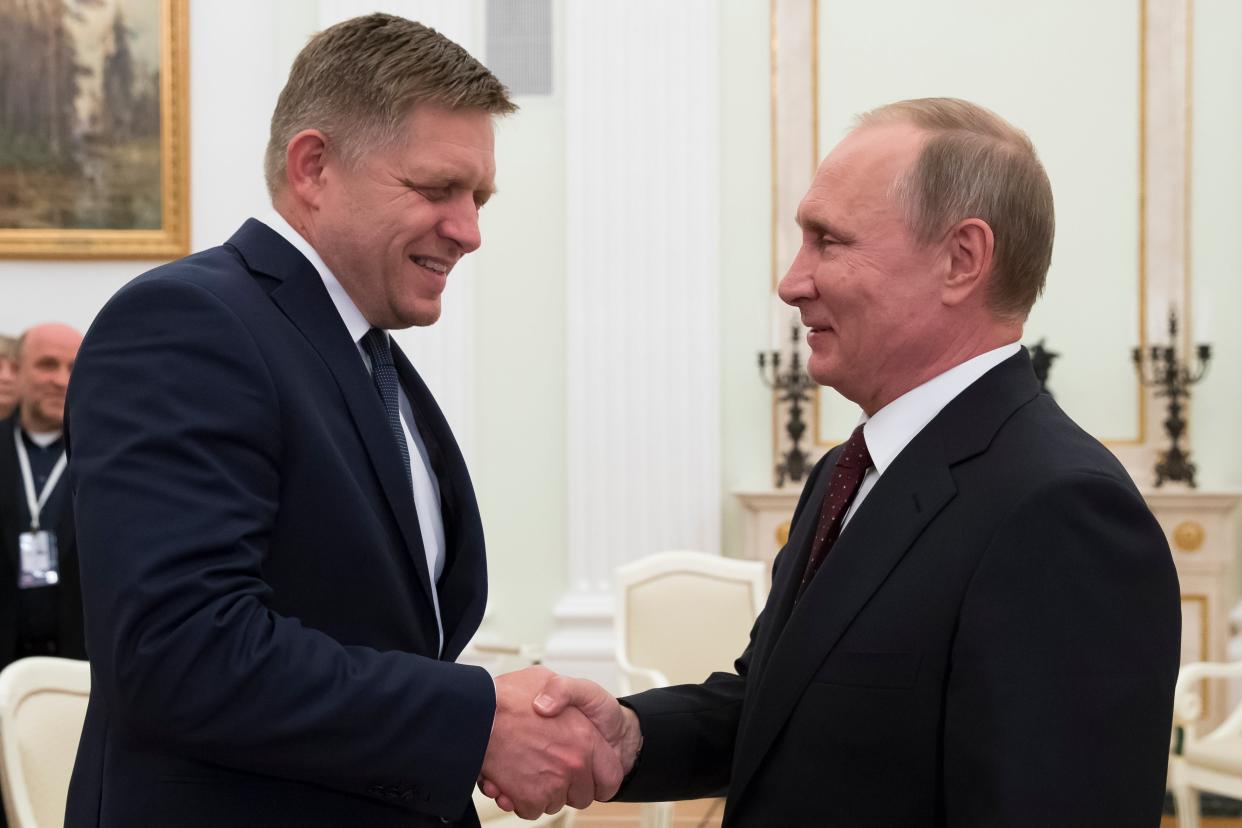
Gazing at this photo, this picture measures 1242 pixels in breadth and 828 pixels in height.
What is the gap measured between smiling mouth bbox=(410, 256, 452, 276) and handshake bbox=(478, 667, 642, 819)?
2.10 feet

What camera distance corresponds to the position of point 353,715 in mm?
1660

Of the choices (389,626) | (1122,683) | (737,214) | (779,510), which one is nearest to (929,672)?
(1122,683)

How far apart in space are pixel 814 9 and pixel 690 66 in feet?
2.44

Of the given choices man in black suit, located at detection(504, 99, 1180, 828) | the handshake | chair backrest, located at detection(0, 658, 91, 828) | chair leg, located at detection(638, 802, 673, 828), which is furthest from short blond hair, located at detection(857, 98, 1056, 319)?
chair leg, located at detection(638, 802, 673, 828)

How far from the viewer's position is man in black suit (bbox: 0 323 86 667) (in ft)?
15.4

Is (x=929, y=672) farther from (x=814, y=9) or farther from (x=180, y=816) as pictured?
(x=814, y=9)

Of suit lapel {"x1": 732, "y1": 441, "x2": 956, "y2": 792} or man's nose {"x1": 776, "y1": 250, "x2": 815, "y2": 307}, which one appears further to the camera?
man's nose {"x1": 776, "y1": 250, "x2": 815, "y2": 307}

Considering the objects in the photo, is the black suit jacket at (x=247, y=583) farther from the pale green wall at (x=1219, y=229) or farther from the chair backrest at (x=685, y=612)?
the pale green wall at (x=1219, y=229)

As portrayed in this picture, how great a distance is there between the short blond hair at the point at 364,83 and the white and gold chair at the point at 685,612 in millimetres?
3661

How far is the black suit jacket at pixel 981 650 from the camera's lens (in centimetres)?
151

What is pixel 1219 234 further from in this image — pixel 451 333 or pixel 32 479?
pixel 32 479

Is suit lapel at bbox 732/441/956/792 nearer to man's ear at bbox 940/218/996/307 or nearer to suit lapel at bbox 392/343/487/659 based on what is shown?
man's ear at bbox 940/218/996/307

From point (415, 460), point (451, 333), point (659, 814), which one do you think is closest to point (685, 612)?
point (659, 814)

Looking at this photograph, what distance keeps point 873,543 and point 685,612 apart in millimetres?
3796
